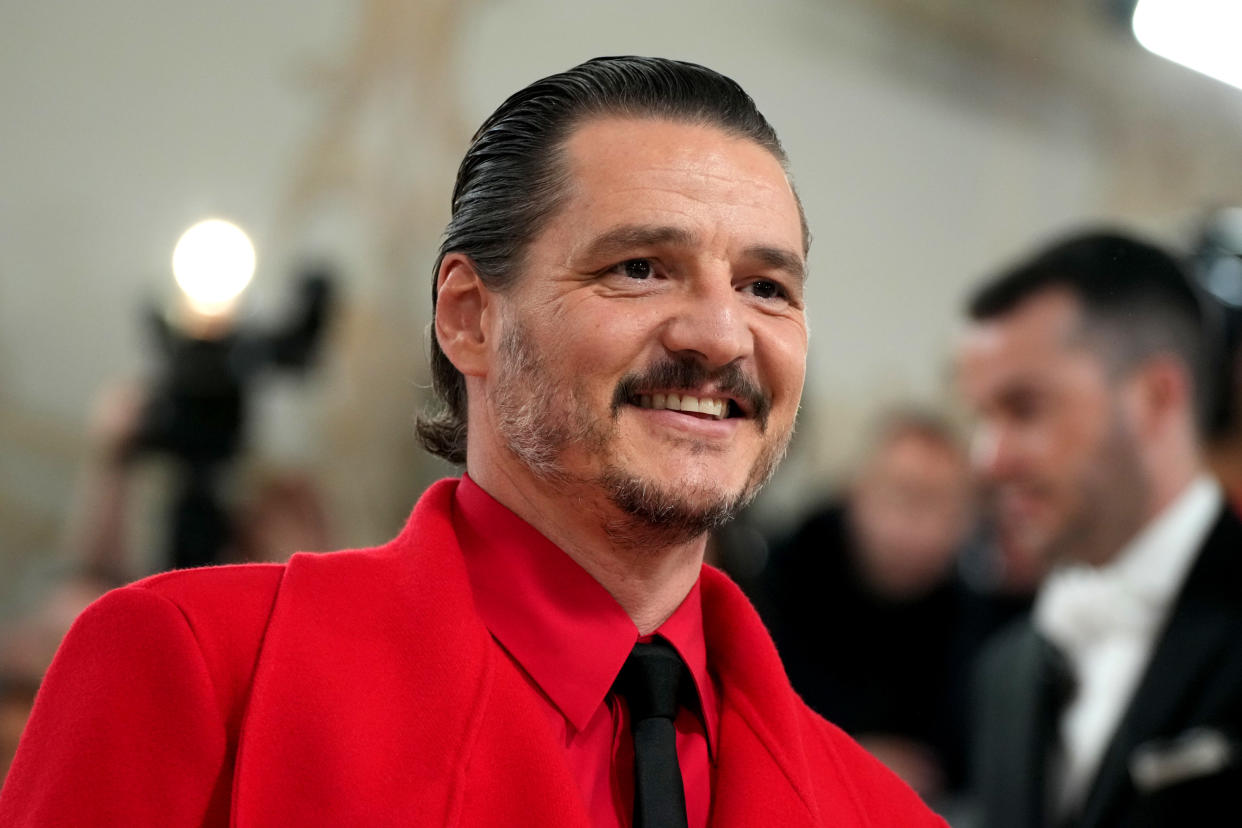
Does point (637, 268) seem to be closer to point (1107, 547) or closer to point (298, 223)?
point (1107, 547)

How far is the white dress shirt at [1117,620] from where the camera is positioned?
11.5 feet

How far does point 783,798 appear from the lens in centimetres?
169

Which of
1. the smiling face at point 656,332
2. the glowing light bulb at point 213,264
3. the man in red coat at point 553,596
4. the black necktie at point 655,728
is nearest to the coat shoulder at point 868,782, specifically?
the man in red coat at point 553,596

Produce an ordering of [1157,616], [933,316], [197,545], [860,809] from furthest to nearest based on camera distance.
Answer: [933,316]
[197,545]
[1157,616]
[860,809]

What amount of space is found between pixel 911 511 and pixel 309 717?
17.6ft

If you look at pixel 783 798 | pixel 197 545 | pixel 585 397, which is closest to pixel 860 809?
pixel 783 798

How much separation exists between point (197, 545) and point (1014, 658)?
9.07 feet

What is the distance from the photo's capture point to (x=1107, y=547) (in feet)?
12.5

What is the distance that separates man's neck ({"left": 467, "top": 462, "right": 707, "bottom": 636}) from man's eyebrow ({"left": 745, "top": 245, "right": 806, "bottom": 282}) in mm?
324

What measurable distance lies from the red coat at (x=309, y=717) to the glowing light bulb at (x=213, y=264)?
404 centimetres

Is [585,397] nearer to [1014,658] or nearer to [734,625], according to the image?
[734,625]

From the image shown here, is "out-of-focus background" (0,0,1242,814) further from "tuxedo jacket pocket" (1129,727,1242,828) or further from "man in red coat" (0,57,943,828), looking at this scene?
"man in red coat" (0,57,943,828)

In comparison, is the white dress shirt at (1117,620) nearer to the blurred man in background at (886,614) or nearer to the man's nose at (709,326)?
the blurred man in background at (886,614)

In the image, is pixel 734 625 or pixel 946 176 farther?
pixel 946 176
